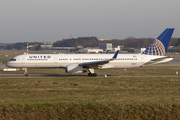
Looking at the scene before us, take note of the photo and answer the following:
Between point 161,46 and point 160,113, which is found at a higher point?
point 161,46

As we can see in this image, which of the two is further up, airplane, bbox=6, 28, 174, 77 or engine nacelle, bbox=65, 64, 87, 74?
airplane, bbox=6, 28, 174, 77

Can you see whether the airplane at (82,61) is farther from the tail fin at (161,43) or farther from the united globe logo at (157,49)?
the tail fin at (161,43)

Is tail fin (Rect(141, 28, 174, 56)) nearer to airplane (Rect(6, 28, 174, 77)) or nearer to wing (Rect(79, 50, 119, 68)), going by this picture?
airplane (Rect(6, 28, 174, 77))

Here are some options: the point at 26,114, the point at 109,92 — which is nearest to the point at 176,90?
the point at 109,92

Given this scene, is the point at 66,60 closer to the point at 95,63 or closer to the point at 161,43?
the point at 95,63

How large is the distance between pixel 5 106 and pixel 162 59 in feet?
97.6

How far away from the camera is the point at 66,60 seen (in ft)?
135

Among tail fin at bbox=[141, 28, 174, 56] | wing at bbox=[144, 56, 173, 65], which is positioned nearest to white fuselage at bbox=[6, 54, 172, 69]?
wing at bbox=[144, 56, 173, 65]

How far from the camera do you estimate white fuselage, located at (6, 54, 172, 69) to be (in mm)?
40812

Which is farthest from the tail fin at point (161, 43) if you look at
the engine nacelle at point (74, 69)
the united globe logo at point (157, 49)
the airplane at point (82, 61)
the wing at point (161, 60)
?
the engine nacelle at point (74, 69)

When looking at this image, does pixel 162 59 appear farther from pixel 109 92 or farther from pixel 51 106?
pixel 51 106

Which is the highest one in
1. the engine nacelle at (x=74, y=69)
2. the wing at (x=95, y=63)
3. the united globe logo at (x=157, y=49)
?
the united globe logo at (x=157, y=49)

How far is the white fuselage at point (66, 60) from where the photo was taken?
134ft

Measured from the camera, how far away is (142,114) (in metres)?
17.4
